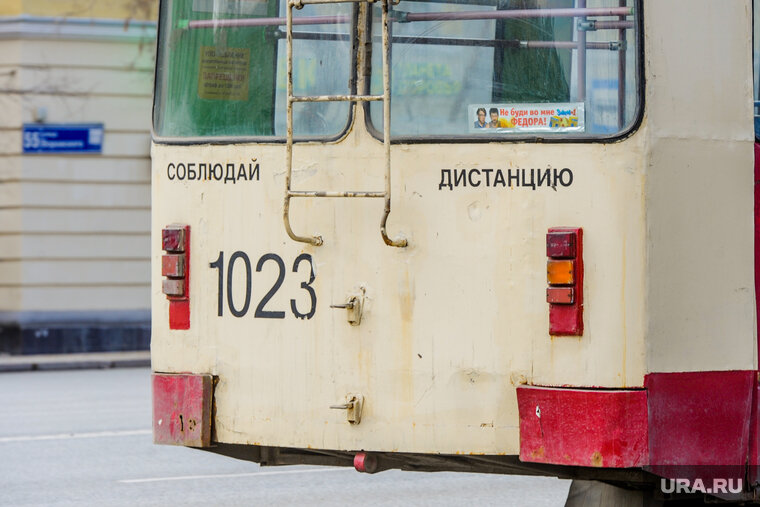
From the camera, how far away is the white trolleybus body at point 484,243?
17.2ft

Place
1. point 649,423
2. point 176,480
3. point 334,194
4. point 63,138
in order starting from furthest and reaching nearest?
point 63,138
point 176,480
point 334,194
point 649,423

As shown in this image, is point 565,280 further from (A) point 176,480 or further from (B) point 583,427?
(A) point 176,480

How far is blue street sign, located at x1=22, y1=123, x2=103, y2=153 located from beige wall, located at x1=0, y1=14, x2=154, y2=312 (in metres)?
0.10

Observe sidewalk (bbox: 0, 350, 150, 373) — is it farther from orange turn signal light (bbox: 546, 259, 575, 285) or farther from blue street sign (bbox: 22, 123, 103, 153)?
orange turn signal light (bbox: 546, 259, 575, 285)

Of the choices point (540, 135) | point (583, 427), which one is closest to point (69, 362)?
point (540, 135)

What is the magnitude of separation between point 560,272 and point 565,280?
3cm

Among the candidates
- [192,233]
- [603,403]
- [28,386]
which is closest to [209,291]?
[192,233]

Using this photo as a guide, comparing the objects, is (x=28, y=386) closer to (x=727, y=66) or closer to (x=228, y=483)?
(x=228, y=483)

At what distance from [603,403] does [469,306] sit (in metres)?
0.59

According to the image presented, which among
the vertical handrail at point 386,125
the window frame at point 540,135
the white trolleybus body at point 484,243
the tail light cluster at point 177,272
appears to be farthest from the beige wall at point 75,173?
A: the vertical handrail at point 386,125

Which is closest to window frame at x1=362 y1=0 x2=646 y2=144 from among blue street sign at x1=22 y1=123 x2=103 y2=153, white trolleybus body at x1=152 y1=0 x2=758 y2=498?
white trolleybus body at x1=152 y1=0 x2=758 y2=498

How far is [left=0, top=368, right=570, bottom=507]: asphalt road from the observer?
30.4ft

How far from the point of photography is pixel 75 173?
22469mm

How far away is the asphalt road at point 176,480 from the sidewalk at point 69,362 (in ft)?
24.6
